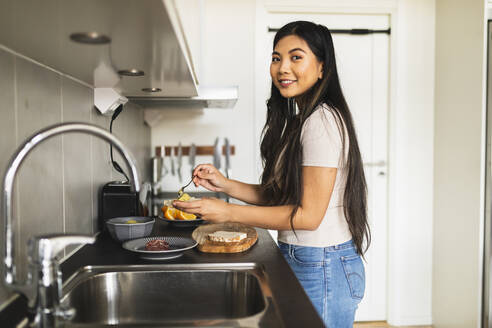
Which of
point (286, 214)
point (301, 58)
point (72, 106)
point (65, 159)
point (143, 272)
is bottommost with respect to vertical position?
point (143, 272)

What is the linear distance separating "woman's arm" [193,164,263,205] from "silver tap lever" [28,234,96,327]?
952 millimetres

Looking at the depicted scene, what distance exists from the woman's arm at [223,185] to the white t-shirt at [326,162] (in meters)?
0.31

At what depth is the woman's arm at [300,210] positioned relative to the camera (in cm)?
121

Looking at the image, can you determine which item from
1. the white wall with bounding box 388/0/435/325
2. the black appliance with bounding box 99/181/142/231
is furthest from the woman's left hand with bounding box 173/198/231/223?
the white wall with bounding box 388/0/435/325

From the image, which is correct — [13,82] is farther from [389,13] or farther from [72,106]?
[389,13]

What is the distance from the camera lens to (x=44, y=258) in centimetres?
65

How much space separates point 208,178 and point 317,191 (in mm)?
539

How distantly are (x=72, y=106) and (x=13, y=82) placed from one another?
15.3 inches

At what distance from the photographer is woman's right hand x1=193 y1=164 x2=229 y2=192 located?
1621mm

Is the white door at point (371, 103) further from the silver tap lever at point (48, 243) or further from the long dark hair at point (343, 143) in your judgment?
the silver tap lever at point (48, 243)

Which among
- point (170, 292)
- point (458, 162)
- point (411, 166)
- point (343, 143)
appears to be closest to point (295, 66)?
point (343, 143)

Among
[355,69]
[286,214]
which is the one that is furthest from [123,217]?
[355,69]

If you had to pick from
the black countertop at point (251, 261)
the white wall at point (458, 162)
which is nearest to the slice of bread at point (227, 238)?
the black countertop at point (251, 261)

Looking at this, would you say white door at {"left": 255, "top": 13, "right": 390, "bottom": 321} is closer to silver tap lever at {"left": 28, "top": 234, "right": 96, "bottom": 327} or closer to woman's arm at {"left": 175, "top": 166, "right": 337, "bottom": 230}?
woman's arm at {"left": 175, "top": 166, "right": 337, "bottom": 230}
